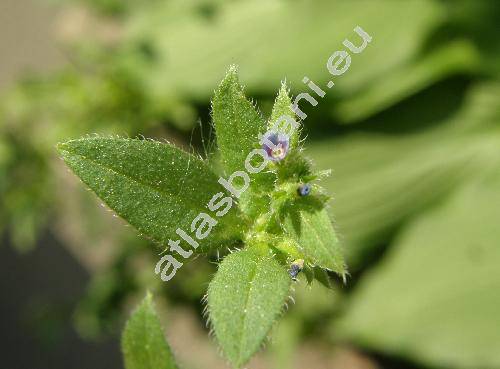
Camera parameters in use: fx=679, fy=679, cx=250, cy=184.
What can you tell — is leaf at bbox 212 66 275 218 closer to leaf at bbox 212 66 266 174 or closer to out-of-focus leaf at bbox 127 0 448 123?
leaf at bbox 212 66 266 174

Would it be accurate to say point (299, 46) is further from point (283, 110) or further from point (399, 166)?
point (283, 110)

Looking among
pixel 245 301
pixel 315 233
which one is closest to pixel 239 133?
pixel 315 233

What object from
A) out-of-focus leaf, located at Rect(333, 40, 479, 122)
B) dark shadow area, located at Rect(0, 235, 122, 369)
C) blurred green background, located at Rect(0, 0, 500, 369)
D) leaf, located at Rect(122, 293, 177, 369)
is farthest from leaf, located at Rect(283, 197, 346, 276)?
dark shadow area, located at Rect(0, 235, 122, 369)

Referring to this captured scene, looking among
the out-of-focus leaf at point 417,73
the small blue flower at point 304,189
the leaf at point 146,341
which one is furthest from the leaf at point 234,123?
the out-of-focus leaf at point 417,73

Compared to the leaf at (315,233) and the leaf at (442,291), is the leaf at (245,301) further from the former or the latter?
the leaf at (442,291)

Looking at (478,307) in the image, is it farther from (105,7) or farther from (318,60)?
(105,7)

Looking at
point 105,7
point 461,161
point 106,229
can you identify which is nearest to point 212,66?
point 105,7
